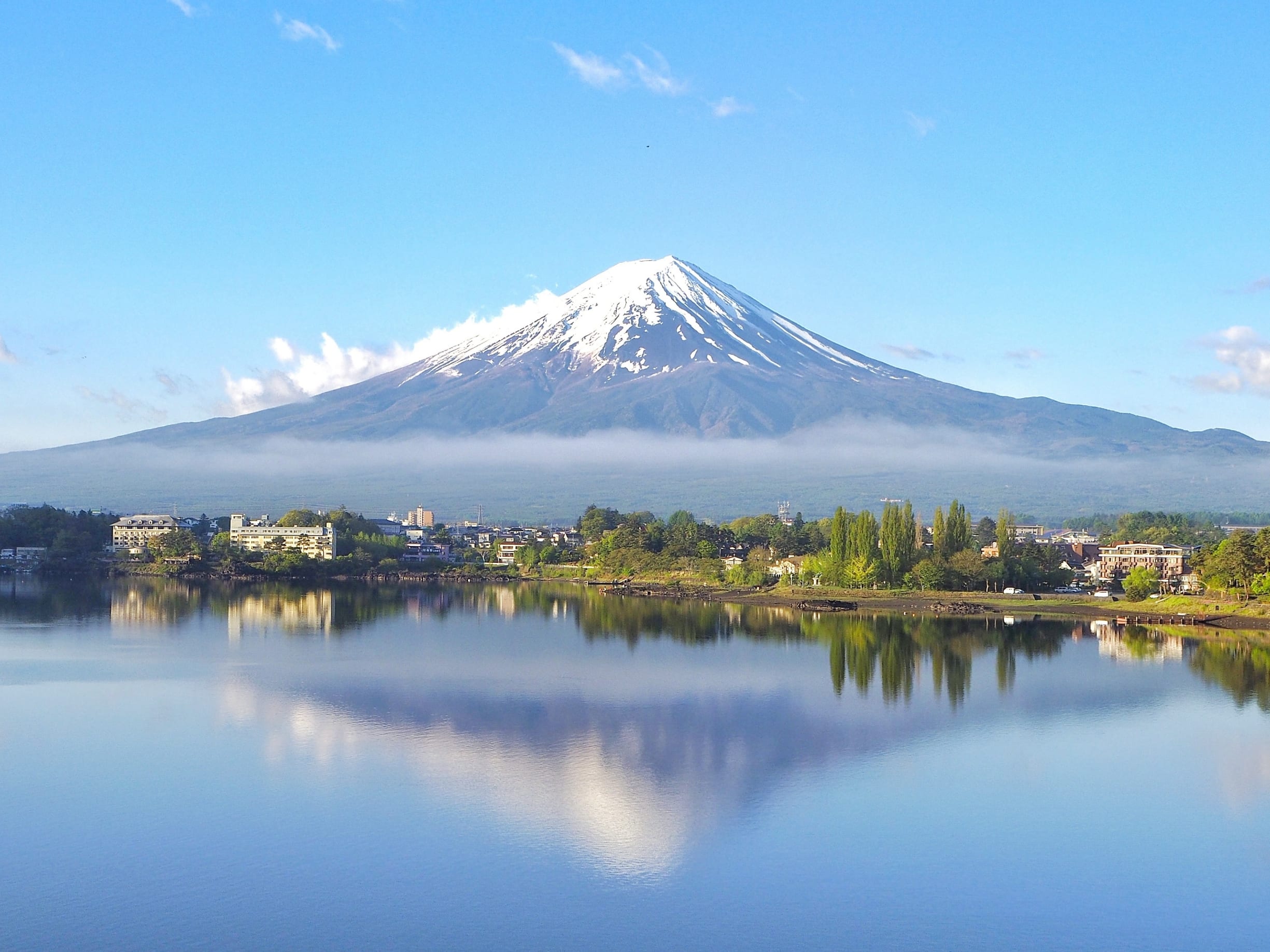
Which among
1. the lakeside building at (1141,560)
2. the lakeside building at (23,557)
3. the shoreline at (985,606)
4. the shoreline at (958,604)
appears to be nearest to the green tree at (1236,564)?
the shoreline at (958,604)

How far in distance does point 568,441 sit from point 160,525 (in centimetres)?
5729

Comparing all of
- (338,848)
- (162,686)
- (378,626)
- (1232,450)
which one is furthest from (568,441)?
(338,848)

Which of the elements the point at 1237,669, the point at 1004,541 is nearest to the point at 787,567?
the point at 1004,541

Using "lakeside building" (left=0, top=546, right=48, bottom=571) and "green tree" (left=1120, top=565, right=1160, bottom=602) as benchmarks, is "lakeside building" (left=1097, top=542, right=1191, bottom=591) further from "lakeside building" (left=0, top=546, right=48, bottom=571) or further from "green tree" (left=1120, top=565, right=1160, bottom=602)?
"lakeside building" (left=0, top=546, right=48, bottom=571)

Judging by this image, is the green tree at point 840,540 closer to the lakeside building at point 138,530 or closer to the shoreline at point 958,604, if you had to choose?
the shoreline at point 958,604

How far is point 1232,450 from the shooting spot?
433ft

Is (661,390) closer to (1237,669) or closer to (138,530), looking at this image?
(138,530)

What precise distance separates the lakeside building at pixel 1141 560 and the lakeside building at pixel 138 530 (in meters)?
36.3

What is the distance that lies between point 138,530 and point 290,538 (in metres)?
8.73

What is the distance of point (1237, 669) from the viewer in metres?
20.2

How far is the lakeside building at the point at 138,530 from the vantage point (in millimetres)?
52500

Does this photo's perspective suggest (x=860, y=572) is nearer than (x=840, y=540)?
Yes

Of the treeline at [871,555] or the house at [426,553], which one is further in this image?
the house at [426,553]

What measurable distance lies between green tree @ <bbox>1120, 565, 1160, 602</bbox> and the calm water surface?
398 inches
